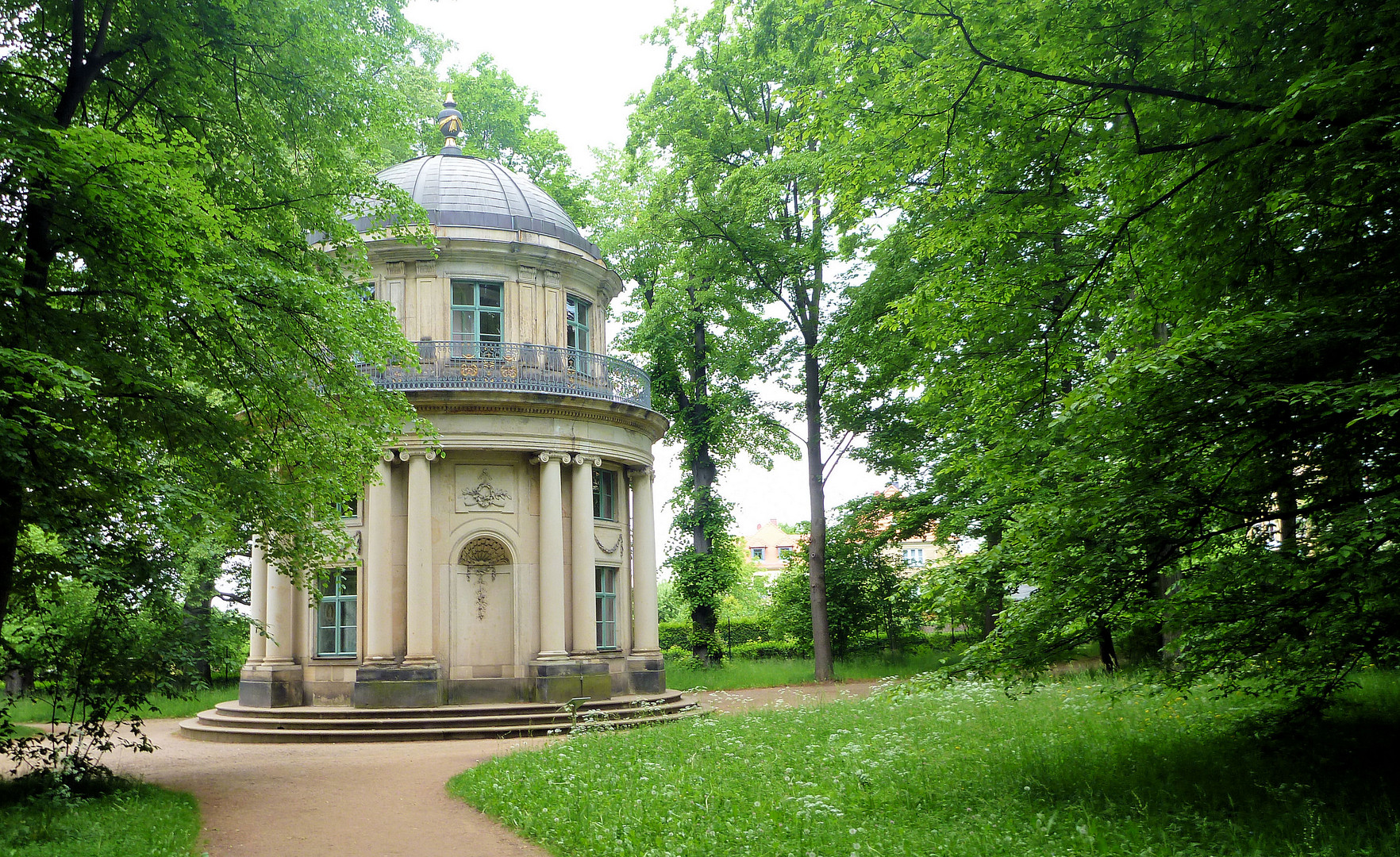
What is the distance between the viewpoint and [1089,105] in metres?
8.62

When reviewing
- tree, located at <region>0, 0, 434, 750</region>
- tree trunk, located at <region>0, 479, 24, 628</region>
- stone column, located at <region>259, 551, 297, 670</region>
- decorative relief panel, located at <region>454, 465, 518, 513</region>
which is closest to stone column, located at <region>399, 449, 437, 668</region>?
decorative relief panel, located at <region>454, 465, 518, 513</region>

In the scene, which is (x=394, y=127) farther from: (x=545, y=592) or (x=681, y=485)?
(x=681, y=485)

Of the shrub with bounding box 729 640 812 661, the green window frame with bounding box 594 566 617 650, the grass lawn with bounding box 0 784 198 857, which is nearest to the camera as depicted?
the grass lawn with bounding box 0 784 198 857

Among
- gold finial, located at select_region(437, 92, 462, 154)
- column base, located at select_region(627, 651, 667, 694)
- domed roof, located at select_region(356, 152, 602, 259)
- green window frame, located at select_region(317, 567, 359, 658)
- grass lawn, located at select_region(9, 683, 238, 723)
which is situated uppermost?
gold finial, located at select_region(437, 92, 462, 154)

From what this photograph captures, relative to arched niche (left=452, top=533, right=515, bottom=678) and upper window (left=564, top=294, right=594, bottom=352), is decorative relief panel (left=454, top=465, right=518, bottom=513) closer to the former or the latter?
arched niche (left=452, top=533, right=515, bottom=678)

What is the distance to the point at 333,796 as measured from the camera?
11.5 metres

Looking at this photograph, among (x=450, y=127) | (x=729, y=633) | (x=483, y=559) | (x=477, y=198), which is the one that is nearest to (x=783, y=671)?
(x=729, y=633)

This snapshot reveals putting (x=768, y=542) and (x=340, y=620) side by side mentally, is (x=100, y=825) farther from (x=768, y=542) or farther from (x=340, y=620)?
(x=768, y=542)

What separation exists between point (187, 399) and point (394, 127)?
15.3 feet

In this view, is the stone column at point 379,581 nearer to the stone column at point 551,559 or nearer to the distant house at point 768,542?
the stone column at point 551,559

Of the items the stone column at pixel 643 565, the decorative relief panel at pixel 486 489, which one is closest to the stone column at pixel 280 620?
the decorative relief panel at pixel 486 489

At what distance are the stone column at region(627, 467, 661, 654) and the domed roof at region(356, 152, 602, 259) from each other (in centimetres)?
536

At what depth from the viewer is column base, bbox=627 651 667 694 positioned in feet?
70.5

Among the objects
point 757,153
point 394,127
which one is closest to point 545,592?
point 394,127
